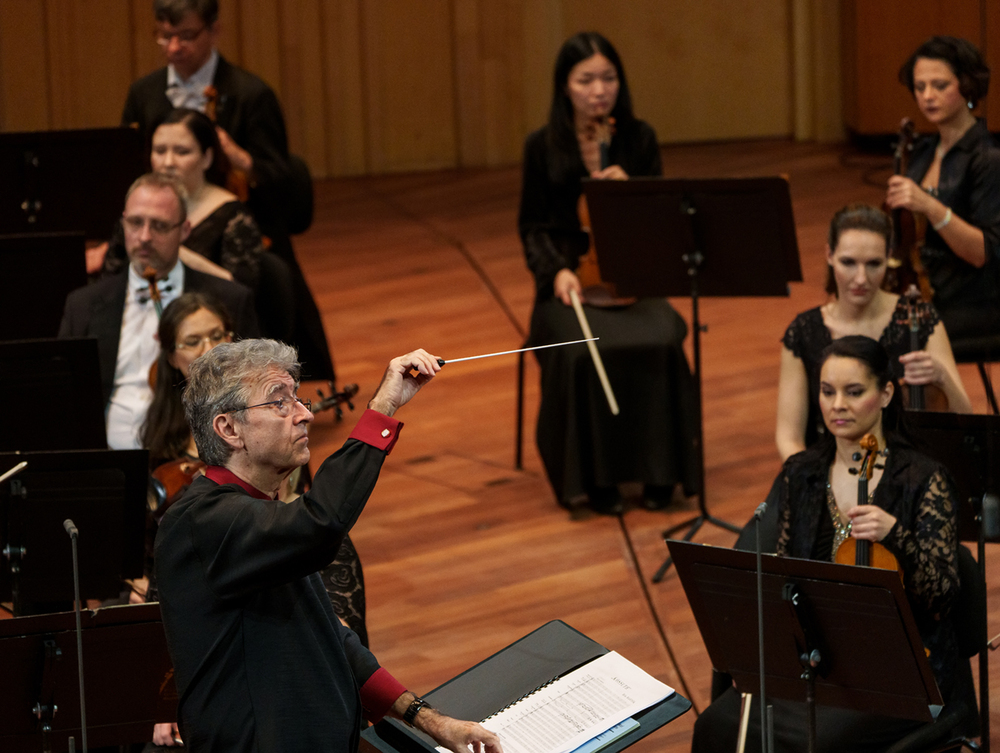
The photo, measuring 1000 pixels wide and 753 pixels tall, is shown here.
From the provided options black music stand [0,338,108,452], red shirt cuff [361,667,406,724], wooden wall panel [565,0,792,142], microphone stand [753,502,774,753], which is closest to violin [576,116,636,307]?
black music stand [0,338,108,452]

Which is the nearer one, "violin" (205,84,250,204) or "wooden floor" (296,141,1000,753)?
"wooden floor" (296,141,1000,753)

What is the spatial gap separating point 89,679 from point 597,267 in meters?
2.34

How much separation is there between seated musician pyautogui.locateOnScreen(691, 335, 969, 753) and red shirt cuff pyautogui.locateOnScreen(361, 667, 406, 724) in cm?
82

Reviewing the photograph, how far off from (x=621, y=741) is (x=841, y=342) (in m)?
1.15

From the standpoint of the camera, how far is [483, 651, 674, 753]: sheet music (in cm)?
211

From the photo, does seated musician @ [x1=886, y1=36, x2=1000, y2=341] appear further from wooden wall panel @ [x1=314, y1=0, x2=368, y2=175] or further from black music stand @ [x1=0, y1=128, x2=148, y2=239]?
wooden wall panel @ [x1=314, y1=0, x2=368, y2=175]

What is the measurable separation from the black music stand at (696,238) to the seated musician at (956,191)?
1.32ft

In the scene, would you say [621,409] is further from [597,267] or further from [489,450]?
[489,450]

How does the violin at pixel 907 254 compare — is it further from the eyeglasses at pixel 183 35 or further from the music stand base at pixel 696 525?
the eyeglasses at pixel 183 35

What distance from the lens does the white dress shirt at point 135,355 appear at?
3.66 meters

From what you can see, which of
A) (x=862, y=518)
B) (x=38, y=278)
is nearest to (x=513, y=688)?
(x=862, y=518)

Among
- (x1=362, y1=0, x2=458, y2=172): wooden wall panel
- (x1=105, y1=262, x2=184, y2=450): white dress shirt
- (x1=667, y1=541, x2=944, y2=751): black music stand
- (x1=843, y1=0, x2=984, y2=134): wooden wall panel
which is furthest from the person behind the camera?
(x1=362, y1=0, x2=458, y2=172): wooden wall panel

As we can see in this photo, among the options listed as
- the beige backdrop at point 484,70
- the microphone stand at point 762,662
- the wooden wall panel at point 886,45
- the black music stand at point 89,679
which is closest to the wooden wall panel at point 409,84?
the beige backdrop at point 484,70

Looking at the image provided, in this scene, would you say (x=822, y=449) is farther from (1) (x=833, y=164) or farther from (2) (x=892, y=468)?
(1) (x=833, y=164)
